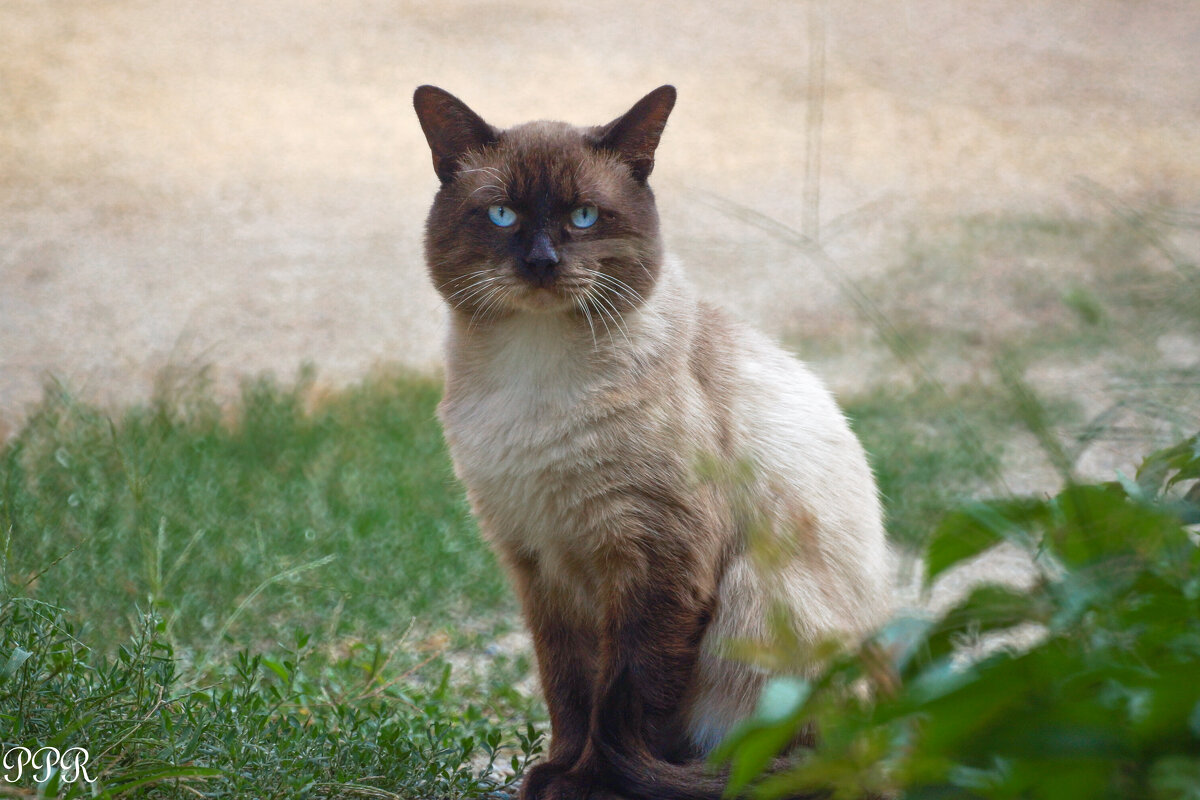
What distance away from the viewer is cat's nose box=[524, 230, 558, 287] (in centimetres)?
174

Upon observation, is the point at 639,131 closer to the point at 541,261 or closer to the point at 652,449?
the point at 541,261

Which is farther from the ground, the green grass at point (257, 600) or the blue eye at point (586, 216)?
the blue eye at point (586, 216)

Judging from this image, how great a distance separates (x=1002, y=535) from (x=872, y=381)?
396 cm

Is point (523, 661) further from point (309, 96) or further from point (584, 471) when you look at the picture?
point (309, 96)

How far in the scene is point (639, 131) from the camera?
6.29 feet

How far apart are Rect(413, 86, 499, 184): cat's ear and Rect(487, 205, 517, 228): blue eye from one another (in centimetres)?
14

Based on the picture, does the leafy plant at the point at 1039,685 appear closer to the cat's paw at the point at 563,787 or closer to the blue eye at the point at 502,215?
the cat's paw at the point at 563,787

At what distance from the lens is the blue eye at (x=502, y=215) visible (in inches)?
72.2

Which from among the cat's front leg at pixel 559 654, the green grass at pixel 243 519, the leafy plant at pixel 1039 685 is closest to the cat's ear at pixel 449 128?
the cat's front leg at pixel 559 654

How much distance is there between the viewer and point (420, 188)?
5.61 m

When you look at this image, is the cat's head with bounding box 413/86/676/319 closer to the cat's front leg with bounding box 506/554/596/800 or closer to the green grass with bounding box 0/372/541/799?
the cat's front leg with bounding box 506/554/596/800

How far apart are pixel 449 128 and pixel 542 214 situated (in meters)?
0.27

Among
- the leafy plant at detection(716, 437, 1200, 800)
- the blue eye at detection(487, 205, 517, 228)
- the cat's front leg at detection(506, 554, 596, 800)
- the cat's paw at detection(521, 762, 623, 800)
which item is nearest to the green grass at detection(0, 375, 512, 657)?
the cat's front leg at detection(506, 554, 596, 800)

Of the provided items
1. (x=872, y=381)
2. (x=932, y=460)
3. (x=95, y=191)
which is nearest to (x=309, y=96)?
(x=95, y=191)
